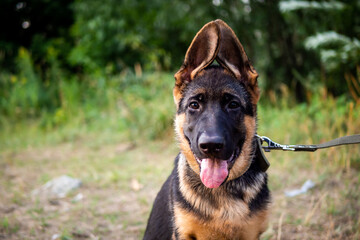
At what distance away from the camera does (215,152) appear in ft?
7.25

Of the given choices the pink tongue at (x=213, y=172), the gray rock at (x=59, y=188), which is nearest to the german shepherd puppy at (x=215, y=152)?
the pink tongue at (x=213, y=172)

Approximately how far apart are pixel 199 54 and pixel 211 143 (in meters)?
0.89

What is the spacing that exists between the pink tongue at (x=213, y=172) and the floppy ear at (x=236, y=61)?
0.76m

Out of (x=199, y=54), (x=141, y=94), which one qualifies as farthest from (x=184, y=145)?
(x=141, y=94)

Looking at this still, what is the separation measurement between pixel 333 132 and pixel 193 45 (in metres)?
3.90

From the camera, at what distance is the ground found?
3.54 m

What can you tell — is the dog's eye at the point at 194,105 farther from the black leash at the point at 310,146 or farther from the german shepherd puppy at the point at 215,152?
the black leash at the point at 310,146

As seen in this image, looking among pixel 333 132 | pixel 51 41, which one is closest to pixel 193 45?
pixel 333 132

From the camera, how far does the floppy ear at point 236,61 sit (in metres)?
2.54

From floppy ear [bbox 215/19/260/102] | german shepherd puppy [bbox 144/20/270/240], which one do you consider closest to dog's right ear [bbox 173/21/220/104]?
german shepherd puppy [bbox 144/20/270/240]

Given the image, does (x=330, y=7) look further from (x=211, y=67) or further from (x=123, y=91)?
(x=123, y=91)

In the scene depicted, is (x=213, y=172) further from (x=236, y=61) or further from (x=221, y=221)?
→ (x=236, y=61)

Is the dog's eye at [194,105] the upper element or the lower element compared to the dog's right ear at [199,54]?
lower

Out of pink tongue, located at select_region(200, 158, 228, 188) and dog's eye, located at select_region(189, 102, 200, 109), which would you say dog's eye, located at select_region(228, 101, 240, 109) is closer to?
dog's eye, located at select_region(189, 102, 200, 109)
